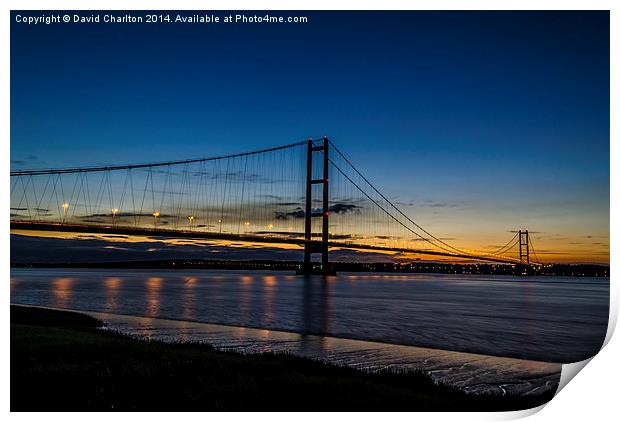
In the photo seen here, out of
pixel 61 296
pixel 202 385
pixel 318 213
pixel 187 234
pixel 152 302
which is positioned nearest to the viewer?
pixel 202 385

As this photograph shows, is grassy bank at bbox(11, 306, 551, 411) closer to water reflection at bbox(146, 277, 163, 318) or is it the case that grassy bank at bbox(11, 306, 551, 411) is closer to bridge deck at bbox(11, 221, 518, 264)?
water reflection at bbox(146, 277, 163, 318)

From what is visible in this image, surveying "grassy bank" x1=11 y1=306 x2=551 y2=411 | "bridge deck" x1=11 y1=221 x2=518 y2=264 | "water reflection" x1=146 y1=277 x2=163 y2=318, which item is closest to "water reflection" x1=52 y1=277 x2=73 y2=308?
"bridge deck" x1=11 y1=221 x2=518 y2=264

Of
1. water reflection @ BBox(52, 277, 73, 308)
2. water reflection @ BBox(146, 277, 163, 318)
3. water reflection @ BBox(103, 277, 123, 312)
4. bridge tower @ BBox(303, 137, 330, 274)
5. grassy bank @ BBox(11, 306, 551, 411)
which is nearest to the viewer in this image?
grassy bank @ BBox(11, 306, 551, 411)

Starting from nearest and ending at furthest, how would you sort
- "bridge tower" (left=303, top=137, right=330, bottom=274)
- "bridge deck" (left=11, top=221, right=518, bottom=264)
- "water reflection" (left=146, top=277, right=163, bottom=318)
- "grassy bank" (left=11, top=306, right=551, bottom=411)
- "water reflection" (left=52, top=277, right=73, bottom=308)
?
1. "grassy bank" (left=11, top=306, right=551, bottom=411)
2. "water reflection" (left=146, top=277, right=163, bottom=318)
3. "water reflection" (left=52, top=277, right=73, bottom=308)
4. "bridge deck" (left=11, top=221, right=518, bottom=264)
5. "bridge tower" (left=303, top=137, right=330, bottom=274)

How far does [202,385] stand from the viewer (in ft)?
21.2

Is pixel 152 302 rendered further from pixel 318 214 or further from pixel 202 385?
pixel 318 214

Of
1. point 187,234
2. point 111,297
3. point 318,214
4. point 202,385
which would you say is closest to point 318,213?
point 318,214

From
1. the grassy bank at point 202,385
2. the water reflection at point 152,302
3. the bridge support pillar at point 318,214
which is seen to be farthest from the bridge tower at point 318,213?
the grassy bank at point 202,385

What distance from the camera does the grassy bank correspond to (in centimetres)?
604

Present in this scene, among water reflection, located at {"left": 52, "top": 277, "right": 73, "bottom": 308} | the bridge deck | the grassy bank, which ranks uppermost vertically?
the bridge deck

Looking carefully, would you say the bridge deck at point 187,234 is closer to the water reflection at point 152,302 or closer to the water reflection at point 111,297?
the water reflection at point 111,297

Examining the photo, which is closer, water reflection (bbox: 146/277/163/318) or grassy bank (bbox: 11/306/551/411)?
grassy bank (bbox: 11/306/551/411)

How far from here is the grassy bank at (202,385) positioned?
6035 mm
